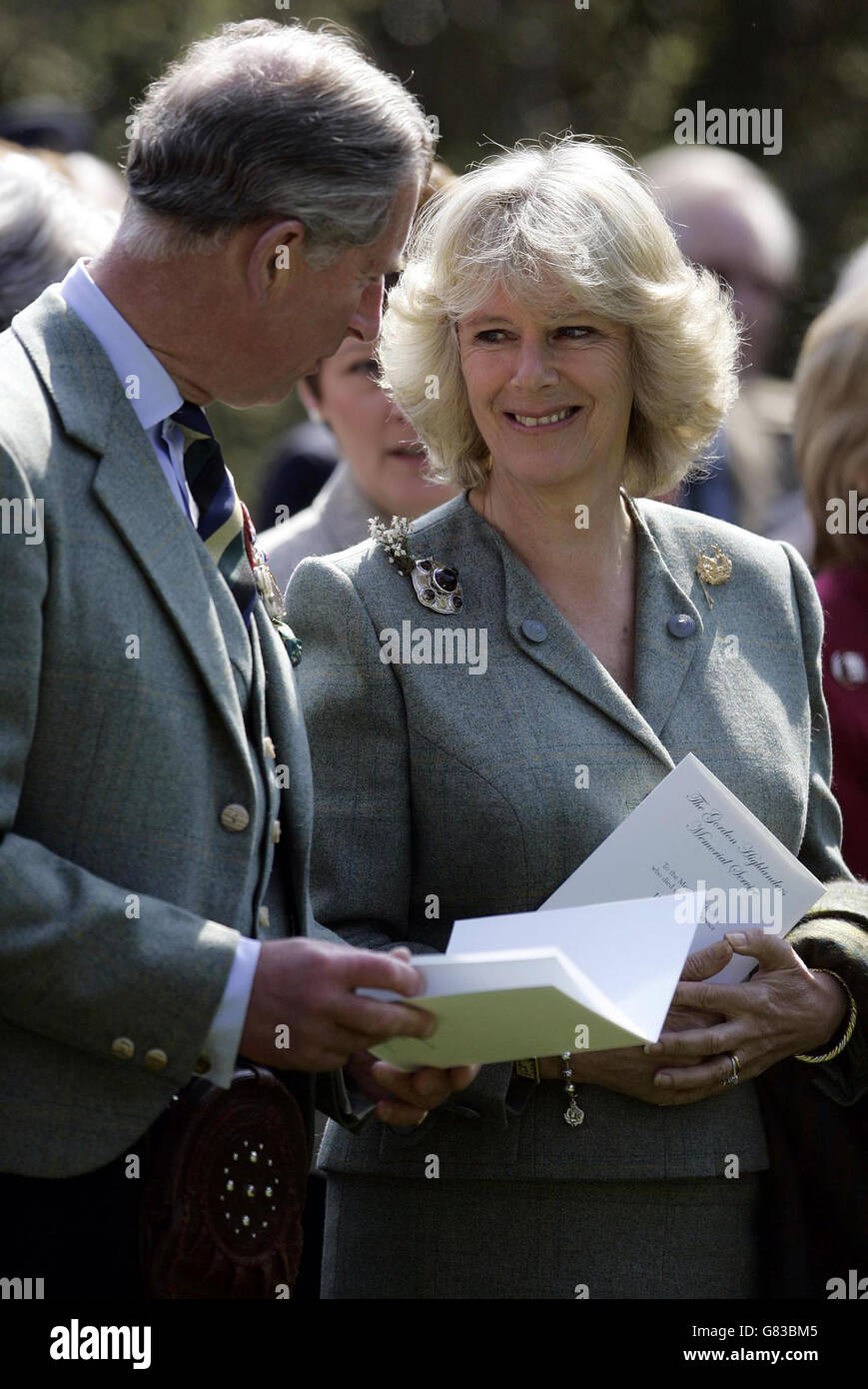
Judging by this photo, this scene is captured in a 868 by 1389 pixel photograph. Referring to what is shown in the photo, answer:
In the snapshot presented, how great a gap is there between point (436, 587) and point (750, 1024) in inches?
36.2

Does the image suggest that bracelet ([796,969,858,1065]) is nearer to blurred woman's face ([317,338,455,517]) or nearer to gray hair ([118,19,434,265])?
gray hair ([118,19,434,265])

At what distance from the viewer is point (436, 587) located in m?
3.16

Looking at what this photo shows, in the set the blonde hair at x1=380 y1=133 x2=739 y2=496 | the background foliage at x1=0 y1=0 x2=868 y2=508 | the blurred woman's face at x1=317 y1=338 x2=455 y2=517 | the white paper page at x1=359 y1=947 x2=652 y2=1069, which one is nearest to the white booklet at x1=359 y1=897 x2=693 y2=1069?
the white paper page at x1=359 y1=947 x2=652 y2=1069

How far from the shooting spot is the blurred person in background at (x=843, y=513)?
12.7 ft

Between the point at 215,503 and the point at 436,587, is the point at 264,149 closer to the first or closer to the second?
the point at 215,503

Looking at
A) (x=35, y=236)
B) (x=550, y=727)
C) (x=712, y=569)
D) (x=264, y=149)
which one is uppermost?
(x=35, y=236)

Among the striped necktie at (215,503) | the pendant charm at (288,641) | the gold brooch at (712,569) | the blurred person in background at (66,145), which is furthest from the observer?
the blurred person in background at (66,145)

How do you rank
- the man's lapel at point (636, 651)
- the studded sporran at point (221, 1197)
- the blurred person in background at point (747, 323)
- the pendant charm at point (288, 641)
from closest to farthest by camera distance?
the studded sporran at point (221, 1197)
the pendant charm at point (288, 641)
the man's lapel at point (636, 651)
the blurred person in background at point (747, 323)

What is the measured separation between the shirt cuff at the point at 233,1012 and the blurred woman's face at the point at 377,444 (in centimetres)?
244

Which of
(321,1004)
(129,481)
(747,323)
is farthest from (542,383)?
(747,323)

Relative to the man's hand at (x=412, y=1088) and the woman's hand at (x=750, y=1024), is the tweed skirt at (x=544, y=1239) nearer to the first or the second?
the woman's hand at (x=750, y=1024)

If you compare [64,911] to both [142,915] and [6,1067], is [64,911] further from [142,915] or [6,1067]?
[6,1067]

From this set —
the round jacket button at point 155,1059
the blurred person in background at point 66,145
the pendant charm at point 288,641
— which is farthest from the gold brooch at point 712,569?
the blurred person in background at point 66,145

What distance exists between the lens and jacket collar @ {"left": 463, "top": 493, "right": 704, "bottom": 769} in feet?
10.2
